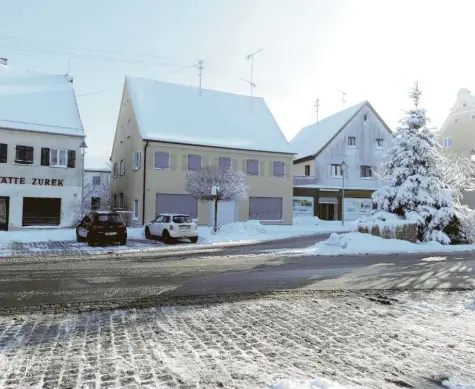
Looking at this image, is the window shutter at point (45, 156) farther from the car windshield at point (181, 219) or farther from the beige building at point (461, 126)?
the beige building at point (461, 126)

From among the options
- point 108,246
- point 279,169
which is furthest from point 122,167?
point 108,246

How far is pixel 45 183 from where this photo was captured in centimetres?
2775

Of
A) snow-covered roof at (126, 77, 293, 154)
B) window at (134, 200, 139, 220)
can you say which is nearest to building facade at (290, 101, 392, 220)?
snow-covered roof at (126, 77, 293, 154)

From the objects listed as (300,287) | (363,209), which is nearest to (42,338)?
(300,287)

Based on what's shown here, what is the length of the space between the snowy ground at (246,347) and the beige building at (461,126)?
156ft

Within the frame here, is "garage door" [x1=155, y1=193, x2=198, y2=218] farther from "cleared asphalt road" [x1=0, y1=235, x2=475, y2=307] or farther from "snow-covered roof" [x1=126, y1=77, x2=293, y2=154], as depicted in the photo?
"cleared asphalt road" [x1=0, y1=235, x2=475, y2=307]

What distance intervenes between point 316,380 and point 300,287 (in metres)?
5.43

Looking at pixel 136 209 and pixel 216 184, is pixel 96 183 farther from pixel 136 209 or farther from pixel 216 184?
pixel 216 184

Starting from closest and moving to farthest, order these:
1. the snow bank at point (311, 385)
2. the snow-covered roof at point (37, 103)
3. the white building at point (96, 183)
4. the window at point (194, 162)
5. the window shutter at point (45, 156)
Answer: the snow bank at point (311, 385), the snow-covered roof at point (37, 103), the window shutter at point (45, 156), the window at point (194, 162), the white building at point (96, 183)

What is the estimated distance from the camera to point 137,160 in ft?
104

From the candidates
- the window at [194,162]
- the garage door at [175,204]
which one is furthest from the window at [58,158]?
the window at [194,162]

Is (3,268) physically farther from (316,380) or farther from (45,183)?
(45,183)

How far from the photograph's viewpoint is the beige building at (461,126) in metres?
49.1

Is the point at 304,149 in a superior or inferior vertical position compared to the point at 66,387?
superior
